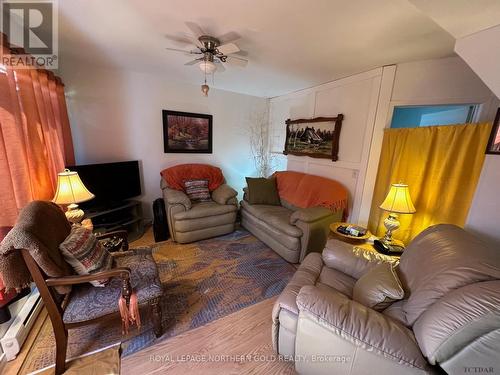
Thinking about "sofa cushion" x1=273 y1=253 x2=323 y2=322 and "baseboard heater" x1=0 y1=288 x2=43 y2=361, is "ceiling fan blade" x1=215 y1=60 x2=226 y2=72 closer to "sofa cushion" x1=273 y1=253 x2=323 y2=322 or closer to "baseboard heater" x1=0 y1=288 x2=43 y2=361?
"sofa cushion" x1=273 y1=253 x2=323 y2=322

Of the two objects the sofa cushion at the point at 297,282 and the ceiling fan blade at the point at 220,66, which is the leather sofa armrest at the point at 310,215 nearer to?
the sofa cushion at the point at 297,282

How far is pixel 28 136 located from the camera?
1.54m

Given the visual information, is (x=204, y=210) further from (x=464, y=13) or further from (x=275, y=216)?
(x=464, y=13)

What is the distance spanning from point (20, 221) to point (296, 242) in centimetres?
225

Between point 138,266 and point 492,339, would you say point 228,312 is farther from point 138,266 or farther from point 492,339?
point 492,339

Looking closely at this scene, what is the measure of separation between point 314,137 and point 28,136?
3.30 meters

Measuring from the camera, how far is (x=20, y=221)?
42.7 inches

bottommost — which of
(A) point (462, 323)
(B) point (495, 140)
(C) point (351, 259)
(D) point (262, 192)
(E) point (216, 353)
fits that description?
(E) point (216, 353)

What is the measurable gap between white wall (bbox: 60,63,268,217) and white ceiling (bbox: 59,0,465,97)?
0.32 metres

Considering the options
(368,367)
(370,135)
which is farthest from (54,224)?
(370,135)

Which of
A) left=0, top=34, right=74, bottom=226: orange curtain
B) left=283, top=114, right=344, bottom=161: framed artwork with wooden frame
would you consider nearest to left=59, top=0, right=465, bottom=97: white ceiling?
left=0, top=34, right=74, bottom=226: orange curtain

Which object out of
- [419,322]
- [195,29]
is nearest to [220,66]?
[195,29]

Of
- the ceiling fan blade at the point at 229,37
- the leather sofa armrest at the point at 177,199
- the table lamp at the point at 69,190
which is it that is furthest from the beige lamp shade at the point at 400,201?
the table lamp at the point at 69,190

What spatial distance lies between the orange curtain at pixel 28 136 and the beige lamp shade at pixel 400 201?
2997 millimetres
